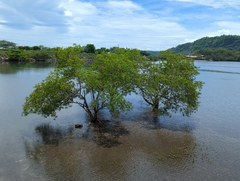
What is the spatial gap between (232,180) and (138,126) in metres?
10.5

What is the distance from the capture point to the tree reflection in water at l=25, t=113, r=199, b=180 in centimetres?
1436

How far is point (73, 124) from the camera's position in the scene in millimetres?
22828

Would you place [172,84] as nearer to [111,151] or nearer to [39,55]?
[111,151]

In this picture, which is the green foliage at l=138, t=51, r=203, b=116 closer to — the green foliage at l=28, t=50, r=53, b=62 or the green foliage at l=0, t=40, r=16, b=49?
the green foliage at l=28, t=50, r=53, b=62

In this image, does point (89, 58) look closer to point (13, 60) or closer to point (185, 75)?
point (13, 60)

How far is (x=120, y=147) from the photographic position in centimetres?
1791

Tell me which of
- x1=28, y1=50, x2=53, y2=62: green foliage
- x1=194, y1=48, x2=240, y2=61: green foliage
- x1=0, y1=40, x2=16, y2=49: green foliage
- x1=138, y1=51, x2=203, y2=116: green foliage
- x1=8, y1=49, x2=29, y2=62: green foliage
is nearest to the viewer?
x1=138, y1=51, x2=203, y2=116: green foliage

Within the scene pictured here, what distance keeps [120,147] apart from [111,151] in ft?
3.40

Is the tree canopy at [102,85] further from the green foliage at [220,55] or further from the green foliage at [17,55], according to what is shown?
the green foliage at [220,55]

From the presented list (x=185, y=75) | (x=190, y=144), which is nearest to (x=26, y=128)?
(x=190, y=144)

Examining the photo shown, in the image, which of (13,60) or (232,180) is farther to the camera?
(13,60)

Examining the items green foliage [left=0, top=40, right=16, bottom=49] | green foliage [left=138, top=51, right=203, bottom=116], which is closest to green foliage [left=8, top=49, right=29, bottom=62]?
green foliage [left=0, top=40, right=16, bottom=49]

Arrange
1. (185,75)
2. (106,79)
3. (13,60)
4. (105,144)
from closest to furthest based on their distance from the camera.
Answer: (105,144) → (106,79) → (185,75) → (13,60)

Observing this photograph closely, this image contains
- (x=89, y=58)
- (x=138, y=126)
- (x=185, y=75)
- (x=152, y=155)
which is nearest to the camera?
(x=152, y=155)
